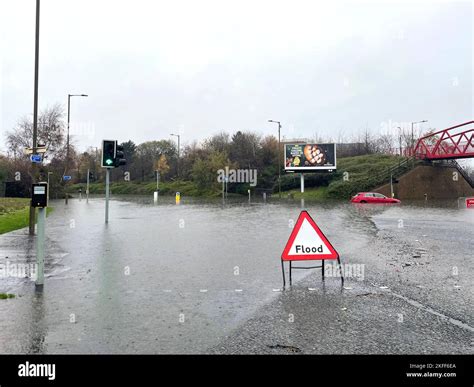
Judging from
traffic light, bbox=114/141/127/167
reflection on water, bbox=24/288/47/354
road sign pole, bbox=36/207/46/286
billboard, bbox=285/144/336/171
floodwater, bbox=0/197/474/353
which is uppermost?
billboard, bbox=285/144/336/171

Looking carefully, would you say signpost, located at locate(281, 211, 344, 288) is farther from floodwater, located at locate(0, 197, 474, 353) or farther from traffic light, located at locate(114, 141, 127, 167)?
traffic light, located at locate(114, 141, 127, 167)

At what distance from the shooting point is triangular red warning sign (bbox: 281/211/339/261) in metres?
7.77

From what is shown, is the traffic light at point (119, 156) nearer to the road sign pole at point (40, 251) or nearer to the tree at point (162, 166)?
the road sign pole at point (40, 251)

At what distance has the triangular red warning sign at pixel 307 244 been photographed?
7773 millimetres

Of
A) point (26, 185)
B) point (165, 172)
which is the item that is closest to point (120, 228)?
point (26, 185)

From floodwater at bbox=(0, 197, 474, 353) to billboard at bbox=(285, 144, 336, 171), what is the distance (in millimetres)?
39477

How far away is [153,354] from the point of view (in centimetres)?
432

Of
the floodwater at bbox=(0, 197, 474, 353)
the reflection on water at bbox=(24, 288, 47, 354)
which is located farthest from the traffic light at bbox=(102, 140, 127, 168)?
the reflection on water at bbox=(24, 288, 47, 354)

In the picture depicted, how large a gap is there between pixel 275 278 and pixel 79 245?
23.1 feet

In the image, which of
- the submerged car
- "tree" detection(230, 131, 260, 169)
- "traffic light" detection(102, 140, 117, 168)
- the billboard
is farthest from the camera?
"tree" detection(230, 131, 260, 169)

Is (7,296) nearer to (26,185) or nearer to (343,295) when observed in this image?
(343,295)

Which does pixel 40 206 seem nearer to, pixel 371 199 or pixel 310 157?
pixel 371 199
